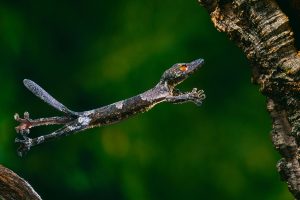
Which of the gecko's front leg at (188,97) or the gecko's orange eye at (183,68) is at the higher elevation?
the gecko's orange eye at (183,68)

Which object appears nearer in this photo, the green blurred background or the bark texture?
the bark texture

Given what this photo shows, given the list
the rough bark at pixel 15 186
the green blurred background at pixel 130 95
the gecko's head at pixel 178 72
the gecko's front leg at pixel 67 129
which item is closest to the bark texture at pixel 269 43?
the gecko's head at pixel 178 72

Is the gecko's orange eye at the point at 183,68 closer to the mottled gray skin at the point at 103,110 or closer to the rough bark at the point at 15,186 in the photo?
the mottled gray skin at the point at 103,110

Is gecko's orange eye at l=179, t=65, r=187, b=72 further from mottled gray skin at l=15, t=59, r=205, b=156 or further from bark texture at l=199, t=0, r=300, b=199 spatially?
bark texture at l=199, t=0, r=300, b=199

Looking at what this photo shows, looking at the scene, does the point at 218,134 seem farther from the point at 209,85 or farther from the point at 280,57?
the point at 280,57

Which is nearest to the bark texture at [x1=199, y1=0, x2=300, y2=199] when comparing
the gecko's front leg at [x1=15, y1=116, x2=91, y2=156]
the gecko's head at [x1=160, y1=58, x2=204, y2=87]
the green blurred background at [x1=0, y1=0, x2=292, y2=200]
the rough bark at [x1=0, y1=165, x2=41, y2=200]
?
the gecko's head at [x1=160, y1=58, x2=204, y2=87]

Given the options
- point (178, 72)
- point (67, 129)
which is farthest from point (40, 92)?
point (178, 72)

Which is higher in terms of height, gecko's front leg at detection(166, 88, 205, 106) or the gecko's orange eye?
the gecko's orange eye
